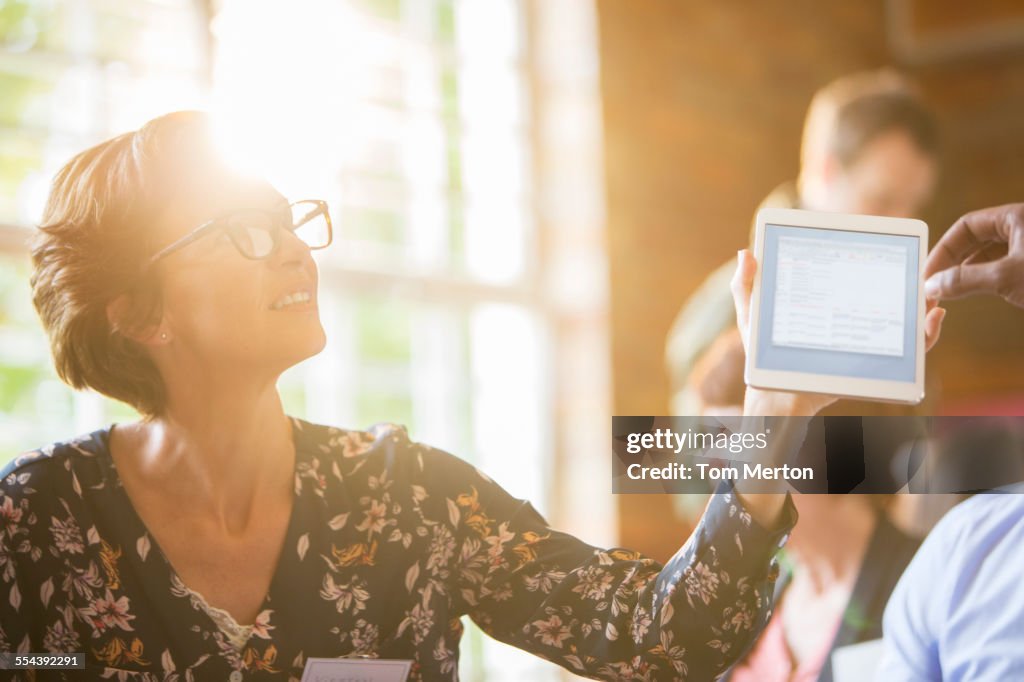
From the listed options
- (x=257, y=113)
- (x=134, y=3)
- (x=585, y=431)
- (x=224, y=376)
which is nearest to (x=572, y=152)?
(x=585, y=431)

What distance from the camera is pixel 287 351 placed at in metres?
1.13

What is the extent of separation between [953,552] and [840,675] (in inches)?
9.1

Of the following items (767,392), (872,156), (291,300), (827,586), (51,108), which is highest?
(51,108)

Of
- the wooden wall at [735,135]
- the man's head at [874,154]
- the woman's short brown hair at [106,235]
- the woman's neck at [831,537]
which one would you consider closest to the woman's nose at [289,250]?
the woman's short brown hair at [106,235]

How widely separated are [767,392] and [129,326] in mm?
703

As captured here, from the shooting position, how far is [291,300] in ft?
3.77

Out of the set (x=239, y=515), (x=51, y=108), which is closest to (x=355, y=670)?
(x=239, y=515)

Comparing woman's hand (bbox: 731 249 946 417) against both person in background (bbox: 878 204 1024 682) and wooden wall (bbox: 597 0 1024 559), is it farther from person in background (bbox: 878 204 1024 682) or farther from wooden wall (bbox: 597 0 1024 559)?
wooden wall (bbox: 597 0 1024 559)

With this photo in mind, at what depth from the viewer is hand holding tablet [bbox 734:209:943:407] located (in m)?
1.03

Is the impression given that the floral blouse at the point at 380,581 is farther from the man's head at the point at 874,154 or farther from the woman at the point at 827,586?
the man's head at the point at 874,154

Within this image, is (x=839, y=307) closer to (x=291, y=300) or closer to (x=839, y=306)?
(x=839, y=306)

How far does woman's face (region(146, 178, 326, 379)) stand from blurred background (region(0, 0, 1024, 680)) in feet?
1.49

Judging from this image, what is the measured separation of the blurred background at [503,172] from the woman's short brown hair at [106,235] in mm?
429

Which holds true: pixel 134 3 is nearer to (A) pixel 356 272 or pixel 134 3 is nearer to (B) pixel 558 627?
(A) pixel 356 272
